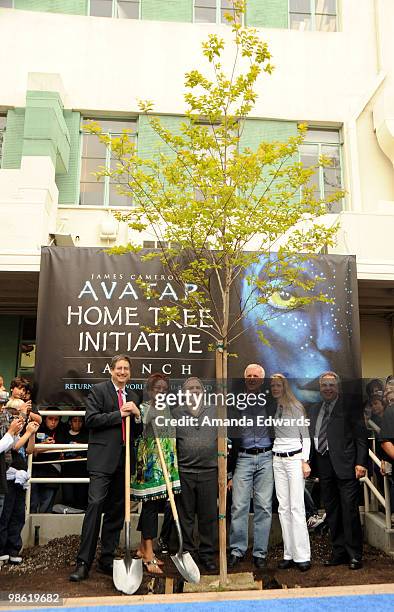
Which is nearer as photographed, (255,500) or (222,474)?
(222,474)

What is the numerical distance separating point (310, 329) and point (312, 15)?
7136 mm

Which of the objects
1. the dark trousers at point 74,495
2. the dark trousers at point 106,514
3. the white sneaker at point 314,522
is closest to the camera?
the dark trousers at point 106,514

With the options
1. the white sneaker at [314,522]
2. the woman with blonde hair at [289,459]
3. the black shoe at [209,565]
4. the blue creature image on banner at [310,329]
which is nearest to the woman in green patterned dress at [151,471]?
the black shoe at [209,565]

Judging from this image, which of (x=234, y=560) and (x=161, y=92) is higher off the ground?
(x=161, y=92)

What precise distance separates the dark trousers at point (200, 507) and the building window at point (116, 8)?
30.8 feet

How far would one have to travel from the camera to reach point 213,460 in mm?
5492

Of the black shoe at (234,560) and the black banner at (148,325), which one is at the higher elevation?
the black banner at (148,325)

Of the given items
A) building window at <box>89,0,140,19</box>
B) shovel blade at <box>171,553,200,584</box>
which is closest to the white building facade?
building window at <box>89,0,140,19</box>

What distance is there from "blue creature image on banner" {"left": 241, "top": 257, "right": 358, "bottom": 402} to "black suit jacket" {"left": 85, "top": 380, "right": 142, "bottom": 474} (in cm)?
317

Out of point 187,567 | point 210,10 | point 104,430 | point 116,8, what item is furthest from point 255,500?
point 116,8

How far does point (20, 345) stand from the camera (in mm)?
10883

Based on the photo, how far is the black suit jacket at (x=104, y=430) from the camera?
5168mm

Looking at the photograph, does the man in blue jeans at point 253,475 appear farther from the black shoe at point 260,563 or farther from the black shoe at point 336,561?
the black shoe at point 336,561

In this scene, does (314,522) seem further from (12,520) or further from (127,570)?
(12,520)
